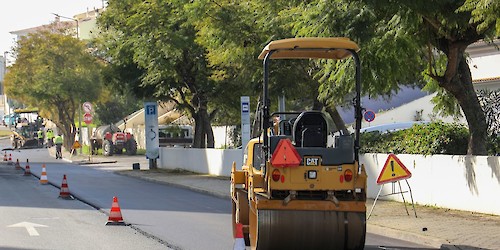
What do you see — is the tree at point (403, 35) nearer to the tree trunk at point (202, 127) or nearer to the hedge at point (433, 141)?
the hedge at point (433, 141)

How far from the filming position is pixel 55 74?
59406 mm

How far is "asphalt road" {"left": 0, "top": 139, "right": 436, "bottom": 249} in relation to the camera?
1291 centimetres

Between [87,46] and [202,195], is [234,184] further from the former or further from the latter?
[87,46]

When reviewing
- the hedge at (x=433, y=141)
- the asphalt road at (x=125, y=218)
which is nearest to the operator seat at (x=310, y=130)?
the asphalt road at (x=125, y=218)

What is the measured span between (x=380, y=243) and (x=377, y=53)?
4.74m

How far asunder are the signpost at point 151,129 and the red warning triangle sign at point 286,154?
25.5 m

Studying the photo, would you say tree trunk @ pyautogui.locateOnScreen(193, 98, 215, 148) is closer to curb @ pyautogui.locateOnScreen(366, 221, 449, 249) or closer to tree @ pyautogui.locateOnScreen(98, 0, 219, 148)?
tree @ pyautogui.locateOnScreen(98, 0, 219, 148)

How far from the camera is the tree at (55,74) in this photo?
2331 inches

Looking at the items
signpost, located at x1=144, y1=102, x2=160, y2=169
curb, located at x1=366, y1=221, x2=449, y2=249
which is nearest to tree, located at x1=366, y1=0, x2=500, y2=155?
curb, located at x1=366, y1=221, x2=449, y2=249

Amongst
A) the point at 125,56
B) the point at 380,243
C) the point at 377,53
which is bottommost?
the point at 380,243

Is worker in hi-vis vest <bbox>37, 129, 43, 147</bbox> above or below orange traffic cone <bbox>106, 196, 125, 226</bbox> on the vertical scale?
above

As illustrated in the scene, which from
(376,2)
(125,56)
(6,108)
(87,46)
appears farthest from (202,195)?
(6,108)

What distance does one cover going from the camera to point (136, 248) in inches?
482

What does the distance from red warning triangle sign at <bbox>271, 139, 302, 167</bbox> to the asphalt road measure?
2556mm
